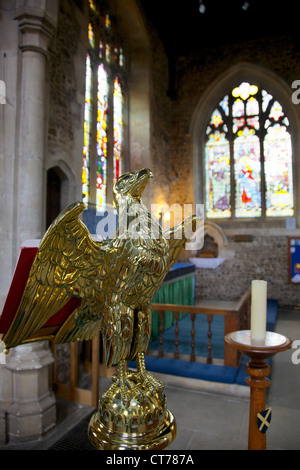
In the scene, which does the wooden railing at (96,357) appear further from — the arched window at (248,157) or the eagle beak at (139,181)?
the arched window at (248,157)

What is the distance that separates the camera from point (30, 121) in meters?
2.57

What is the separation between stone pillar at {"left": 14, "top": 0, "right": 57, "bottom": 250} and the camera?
2529 mm

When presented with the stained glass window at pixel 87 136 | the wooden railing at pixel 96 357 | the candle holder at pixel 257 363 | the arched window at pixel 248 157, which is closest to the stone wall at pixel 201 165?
the arched window at pixel 248 157

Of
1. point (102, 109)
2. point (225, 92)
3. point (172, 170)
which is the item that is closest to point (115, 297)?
point (102, 109)

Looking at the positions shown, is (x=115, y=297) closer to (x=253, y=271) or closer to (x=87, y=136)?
(x=87, y=136)

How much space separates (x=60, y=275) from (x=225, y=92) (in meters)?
8.13

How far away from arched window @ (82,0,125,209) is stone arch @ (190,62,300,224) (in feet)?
7.25

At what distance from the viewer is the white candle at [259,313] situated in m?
0.89

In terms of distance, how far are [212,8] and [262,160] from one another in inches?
125

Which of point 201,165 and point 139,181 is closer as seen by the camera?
point 139,181

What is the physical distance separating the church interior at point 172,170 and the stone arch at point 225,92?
30mm

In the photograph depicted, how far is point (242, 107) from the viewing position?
769 cm

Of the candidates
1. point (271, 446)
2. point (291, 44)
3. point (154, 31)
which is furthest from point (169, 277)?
point (291, 44)
